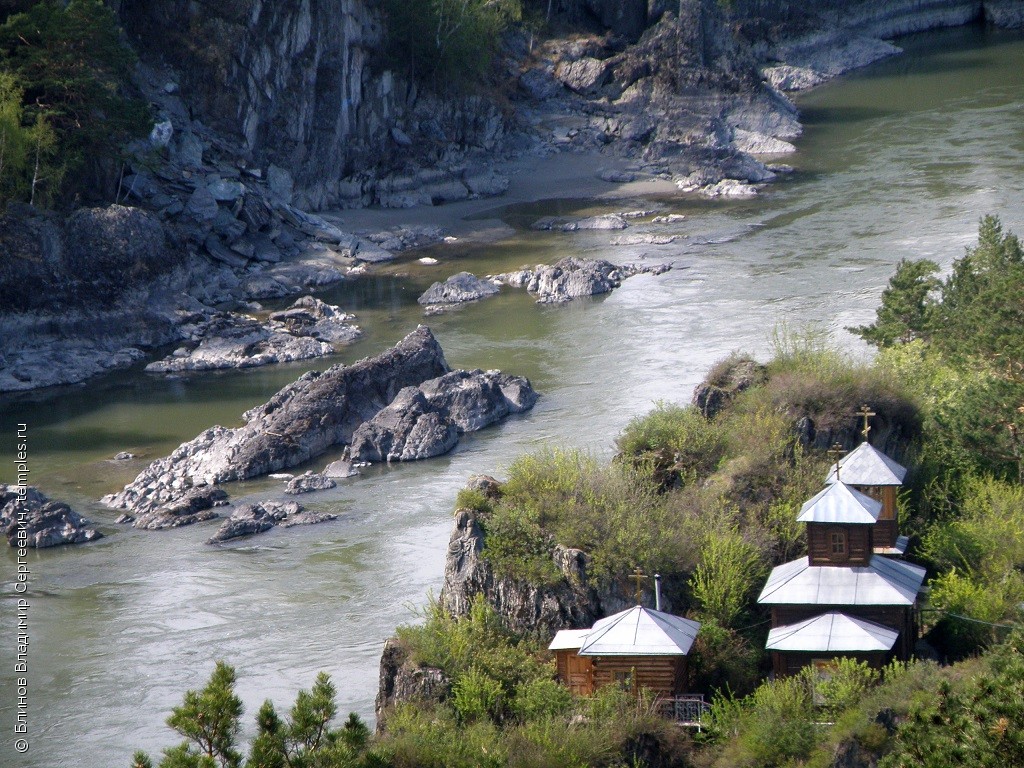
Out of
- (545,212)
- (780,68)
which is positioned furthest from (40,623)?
(780,68)

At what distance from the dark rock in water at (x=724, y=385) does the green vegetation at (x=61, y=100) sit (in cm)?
3222

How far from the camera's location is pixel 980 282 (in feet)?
Answer: 126

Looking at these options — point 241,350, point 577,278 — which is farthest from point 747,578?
point 577,278

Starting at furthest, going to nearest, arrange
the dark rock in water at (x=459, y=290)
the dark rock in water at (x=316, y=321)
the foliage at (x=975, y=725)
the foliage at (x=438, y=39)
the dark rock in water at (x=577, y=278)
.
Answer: the foliage at (x=438, y=39)
the dark rock in water at (x=459, y=290)
the dark rock in water at (x=577, y=278)
the dark rock in water at (x=316, y=321)
the foliage at (x=975, y=725)

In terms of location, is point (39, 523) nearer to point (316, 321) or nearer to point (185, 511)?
point (185, 511)

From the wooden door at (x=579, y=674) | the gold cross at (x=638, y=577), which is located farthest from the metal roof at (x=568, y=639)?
the gold cross at (x=638, y=577)

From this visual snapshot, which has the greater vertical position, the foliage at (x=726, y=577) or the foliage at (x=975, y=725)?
the foliage at (x=975, y=725)

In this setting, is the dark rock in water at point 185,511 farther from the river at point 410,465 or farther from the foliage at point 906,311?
the foliage at point 906,311

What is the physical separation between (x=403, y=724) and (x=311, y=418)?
21.2 metres

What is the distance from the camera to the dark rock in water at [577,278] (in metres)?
58.5

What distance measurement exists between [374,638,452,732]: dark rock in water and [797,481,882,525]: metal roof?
694 cm

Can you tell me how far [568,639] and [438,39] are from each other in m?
64.4

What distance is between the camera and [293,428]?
42688 millimetres

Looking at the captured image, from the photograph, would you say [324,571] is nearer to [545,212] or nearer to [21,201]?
[21,201]
